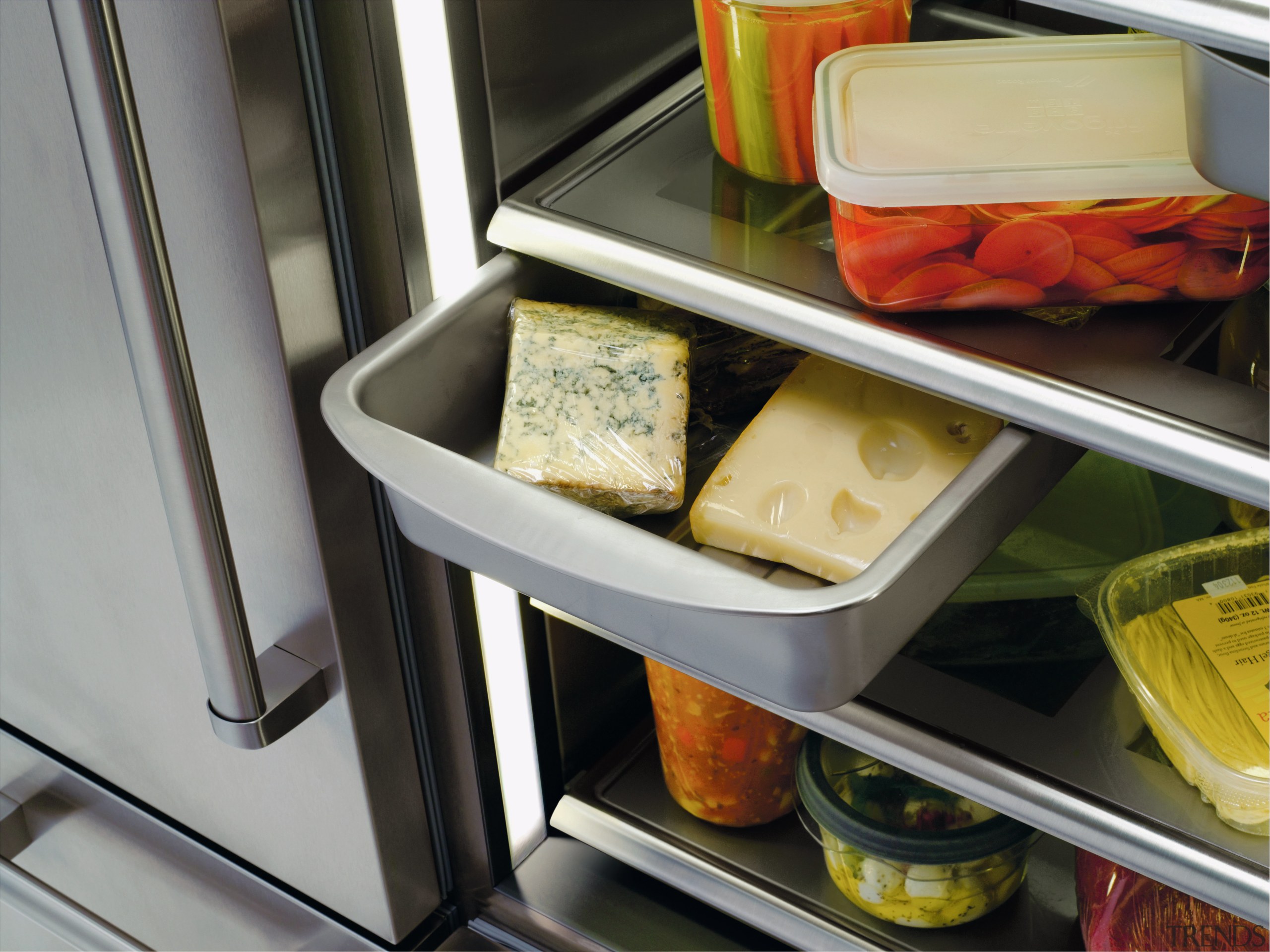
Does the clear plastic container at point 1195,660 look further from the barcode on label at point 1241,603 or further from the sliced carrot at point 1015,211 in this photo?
the sliced carrot at point 1015,211

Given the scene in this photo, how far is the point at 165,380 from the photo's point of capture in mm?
640

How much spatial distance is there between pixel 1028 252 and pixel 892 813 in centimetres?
48

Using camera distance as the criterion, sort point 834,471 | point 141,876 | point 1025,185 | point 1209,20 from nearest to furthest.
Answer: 1. point 1209,20
2. point 1025,185
3. point 834,471
4. point 141,876

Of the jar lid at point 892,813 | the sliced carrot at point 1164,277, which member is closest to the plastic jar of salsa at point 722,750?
the jar lid at point 892,813

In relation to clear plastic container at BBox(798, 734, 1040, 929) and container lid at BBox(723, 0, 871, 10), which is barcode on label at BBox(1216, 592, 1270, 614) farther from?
container lid at BBox(723, 0, 871, 10)

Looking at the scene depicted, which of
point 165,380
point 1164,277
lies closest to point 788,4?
point 1164,277

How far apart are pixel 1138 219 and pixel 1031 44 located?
0.14m

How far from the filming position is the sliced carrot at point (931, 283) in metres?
0.61

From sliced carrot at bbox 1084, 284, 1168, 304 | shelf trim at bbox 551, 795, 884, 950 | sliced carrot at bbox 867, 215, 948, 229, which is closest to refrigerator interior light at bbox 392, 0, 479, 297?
sliced carrot at bbox 867, 215, 948, 229

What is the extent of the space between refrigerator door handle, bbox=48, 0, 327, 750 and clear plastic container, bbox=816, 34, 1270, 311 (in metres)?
0.32

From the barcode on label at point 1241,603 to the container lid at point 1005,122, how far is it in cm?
28

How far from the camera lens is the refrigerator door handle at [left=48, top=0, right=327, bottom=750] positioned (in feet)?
1.82

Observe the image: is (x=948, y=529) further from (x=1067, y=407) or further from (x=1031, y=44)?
(x=1031, y=44)

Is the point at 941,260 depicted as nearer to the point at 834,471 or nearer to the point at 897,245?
the point at 897,245
